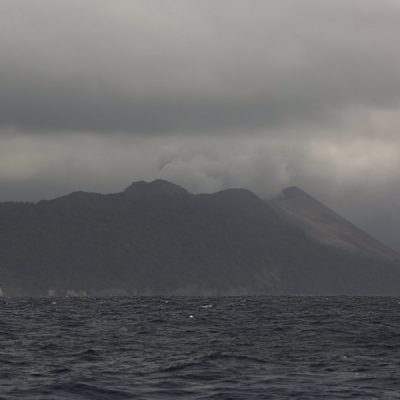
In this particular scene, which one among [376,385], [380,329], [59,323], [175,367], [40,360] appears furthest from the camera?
[59,323]

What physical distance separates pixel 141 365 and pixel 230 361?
18.2 ft

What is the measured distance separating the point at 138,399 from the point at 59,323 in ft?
176

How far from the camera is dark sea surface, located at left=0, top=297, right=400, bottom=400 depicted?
43125 millimetres

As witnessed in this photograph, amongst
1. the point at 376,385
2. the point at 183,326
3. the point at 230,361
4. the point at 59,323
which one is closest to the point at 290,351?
the point at 230,361

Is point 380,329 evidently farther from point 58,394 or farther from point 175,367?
point 58,394

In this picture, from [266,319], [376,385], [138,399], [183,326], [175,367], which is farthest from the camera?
[266,319]

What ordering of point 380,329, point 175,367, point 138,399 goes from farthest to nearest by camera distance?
point 380,329, point 175,367, point 138,399

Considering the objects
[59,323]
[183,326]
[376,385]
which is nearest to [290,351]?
[376,385]

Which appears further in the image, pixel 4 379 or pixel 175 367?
pixel 175 367

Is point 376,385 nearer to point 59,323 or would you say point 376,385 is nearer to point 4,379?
point 4,379

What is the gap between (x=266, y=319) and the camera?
99938 millimetres

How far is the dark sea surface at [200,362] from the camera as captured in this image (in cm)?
4312

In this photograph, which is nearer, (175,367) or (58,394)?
(58,394)

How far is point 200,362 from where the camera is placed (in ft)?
176
